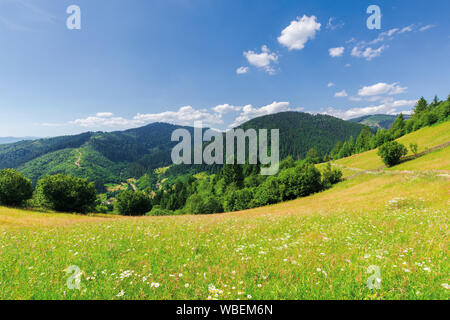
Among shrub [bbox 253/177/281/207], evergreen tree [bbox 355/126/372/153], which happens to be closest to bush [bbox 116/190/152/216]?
shrub [bbox 253/177/281/207]

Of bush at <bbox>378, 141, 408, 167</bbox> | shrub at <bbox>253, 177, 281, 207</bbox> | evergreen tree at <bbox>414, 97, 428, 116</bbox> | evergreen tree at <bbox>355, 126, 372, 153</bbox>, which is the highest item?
evergreen tree at <bbox>414, 97, 428, 116</bbox>

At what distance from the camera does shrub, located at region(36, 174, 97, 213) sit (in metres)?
43.6

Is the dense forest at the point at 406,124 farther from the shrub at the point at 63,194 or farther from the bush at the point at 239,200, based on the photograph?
the shrub at the point at 63,194

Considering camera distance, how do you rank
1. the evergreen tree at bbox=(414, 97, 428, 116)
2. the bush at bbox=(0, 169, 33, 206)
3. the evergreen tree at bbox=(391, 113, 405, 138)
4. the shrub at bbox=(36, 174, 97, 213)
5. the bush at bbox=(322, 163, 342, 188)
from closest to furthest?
the bush at bbox=(0, 169, 33, 206), the shrub at bbox=(36, 174, 97, 213), the bush at bbox=(322, 163, 342, 188), the evergreen tree at bbox=(391, 113, 405, 138), the evergreen tree at bbox=(414, 97, 428, 116)

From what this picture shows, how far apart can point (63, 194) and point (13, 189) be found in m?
8.38

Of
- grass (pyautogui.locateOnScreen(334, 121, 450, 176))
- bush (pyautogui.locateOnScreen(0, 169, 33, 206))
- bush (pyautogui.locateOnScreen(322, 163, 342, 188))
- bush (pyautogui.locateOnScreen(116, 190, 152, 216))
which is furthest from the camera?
bush (pyautogui.locateOnScreen(116, 190, 152, 216))

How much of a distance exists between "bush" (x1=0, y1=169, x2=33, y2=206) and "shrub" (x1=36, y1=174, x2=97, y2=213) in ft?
9.22

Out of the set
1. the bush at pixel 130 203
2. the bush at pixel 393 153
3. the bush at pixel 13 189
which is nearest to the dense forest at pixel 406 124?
the bush at pixel 393 153

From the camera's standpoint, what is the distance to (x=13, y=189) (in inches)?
1545

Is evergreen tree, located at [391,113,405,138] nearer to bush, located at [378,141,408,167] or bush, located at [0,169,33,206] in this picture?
bush, located at [378,141,408,167]
